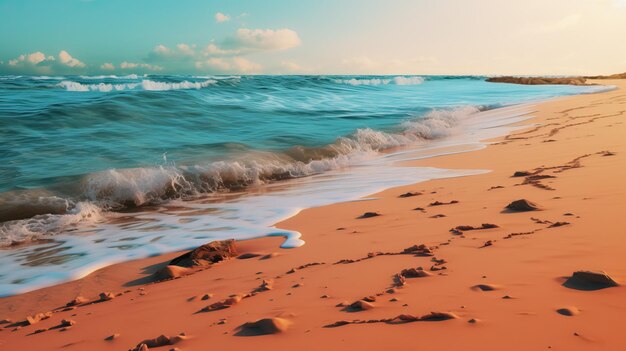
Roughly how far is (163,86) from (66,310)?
29698 millimetres

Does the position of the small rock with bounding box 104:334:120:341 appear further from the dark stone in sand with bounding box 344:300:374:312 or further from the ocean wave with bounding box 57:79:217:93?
the ocean wave with bounding box 57:79:217:93

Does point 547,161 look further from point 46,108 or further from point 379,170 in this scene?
point 46,108

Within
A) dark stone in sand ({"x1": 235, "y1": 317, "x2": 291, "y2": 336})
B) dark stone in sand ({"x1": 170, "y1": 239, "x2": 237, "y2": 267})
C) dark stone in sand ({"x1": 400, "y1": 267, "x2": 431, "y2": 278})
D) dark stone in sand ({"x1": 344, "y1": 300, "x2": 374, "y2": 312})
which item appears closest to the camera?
dark stone in sand ({"x1": 235, "y1": 317, "x2": 291, "y2": 336})

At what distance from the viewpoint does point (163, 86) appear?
100 ft

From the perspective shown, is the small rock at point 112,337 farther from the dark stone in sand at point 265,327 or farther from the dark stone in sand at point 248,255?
the dark stone in sand at point 248,255

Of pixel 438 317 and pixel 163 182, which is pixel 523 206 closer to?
pixel 438 317

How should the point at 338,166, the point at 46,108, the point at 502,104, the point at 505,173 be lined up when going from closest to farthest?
1. the point at 505,173
2. the point at 338,166
3. the point at 46,108
4. the point at 502,104

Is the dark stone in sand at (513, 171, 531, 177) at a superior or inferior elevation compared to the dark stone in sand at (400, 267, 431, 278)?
superior

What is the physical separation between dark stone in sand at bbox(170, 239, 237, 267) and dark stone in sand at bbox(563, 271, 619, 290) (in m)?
2.26

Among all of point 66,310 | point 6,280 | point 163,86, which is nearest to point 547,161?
point 66,310

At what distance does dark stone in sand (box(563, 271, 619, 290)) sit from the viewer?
84.1 inches

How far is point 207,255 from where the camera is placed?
345 centimetres

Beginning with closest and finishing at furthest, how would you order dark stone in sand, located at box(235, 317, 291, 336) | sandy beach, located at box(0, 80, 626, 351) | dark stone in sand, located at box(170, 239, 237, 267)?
sandy beach, located at box(0, 80, 626, 351) < dark stone in sand, located at box(235, 317, 291, 336) < dark stone in sand, located at box(170, 239, 237, 267)

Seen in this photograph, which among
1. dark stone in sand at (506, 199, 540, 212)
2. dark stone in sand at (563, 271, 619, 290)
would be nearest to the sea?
dark stone in sand at (506, 199, 540, 212)
